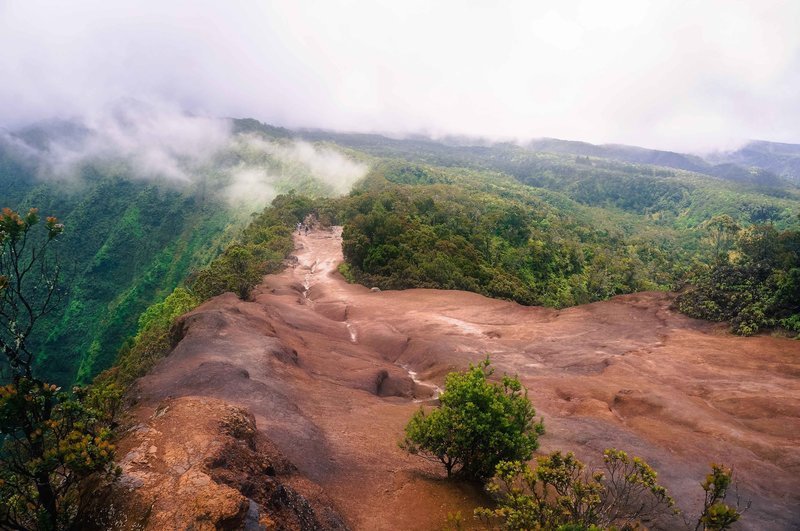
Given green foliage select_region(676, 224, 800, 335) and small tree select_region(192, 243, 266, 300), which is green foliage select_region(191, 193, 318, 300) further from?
green foliage select_region(676, 224, 800, 335)

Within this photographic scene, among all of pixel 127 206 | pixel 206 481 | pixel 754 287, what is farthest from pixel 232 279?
pixel 127 206

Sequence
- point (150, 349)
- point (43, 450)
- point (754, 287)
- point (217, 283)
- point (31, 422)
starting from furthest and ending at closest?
1. point (217, 283)
2. point (150, 349)
3. point (754, 287)
4. point (43, 450)
5. point (31, 422)

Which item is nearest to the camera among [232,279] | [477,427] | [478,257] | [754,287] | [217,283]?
[477,427]

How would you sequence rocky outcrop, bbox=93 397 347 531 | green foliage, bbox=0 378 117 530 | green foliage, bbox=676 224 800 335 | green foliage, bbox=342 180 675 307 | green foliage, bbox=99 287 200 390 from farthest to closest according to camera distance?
green foliage, bbox=342 180 675 307
green foliage, bbox=99 287 200 390
green foliage, bbox=676 224 800 335
rocky outcrop, bbox=93 397 347 531
green foliage, bbox=0 378 117 530

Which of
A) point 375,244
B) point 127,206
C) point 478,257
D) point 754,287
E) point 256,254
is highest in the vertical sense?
point 754,287

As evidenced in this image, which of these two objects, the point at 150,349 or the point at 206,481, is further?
the point at 150,349

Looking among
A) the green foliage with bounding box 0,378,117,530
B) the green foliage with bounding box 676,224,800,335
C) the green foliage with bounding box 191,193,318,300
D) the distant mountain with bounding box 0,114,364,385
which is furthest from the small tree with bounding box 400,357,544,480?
the distant mountain with bounding box 0,114,364,385

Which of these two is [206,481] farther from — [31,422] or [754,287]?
[754,287]
